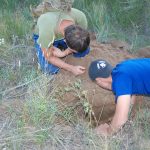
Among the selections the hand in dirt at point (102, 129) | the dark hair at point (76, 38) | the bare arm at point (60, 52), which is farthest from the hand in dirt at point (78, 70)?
the hand in dirt at point (102, 129)

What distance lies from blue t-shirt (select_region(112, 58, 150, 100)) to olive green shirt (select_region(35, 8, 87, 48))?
835mm

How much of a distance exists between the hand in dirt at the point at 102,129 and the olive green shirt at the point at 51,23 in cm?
93

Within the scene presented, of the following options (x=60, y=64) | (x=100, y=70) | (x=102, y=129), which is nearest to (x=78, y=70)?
(x=60, y=64)

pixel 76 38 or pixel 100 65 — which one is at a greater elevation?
pixel 76 38

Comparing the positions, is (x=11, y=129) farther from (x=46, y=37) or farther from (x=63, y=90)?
(x=46, y=37)

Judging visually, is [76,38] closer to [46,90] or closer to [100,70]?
[100,70]

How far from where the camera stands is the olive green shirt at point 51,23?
16.1ft

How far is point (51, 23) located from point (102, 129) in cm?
118

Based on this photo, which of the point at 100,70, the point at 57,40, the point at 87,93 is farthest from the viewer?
the point at 57,40

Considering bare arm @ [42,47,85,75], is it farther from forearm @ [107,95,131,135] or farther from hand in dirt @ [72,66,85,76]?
forearm @ [107,95,131,135]

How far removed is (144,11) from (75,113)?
261 centimetres

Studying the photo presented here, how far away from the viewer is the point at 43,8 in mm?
5406

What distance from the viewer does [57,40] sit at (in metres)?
5.10

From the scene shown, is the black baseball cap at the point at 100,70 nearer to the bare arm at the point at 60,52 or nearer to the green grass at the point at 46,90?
the green grass at the point at 46,90
